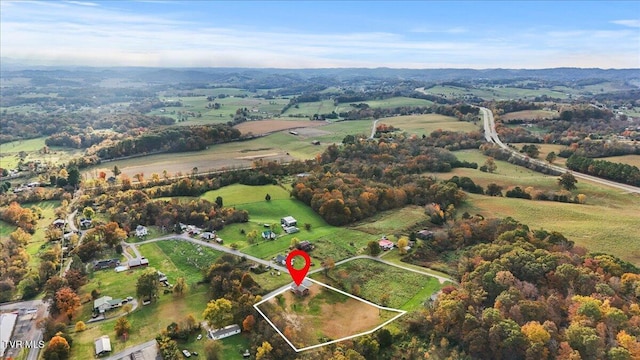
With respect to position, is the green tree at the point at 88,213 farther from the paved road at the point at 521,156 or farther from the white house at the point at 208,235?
the paved road at the point at 521,156

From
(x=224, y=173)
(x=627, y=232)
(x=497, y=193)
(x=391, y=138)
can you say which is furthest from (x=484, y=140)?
(x=224, y=173)

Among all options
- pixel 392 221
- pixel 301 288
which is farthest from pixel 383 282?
pixel 392 221

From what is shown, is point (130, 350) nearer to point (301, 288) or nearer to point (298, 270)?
point (301, 288)

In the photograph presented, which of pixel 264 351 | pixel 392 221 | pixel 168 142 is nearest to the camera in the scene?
pixel 264 351

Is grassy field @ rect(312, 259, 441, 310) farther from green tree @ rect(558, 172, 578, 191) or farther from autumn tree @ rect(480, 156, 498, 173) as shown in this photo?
autumn tree @ rect(480, 156, 498, 173)

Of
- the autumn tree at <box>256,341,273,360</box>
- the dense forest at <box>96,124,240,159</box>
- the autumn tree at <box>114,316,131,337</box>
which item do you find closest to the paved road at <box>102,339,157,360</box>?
the autumn tree at <box>114,316,131,337</box>

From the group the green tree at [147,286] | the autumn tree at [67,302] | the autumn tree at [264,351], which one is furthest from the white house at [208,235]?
the autumn tree at [264,351]

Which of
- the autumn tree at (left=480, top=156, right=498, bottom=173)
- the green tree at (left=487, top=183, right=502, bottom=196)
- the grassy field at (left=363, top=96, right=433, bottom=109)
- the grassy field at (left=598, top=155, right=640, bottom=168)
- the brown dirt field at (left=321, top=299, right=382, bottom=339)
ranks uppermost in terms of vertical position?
the grassy field at (left=363, top=96, right=433, bottom=109)
